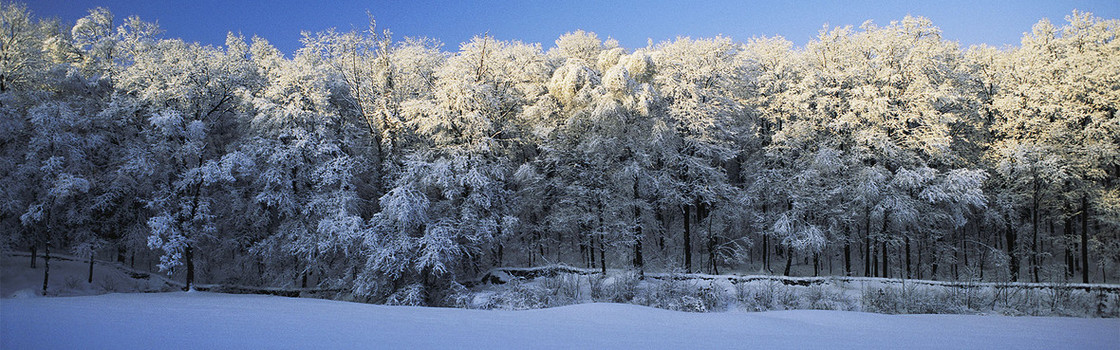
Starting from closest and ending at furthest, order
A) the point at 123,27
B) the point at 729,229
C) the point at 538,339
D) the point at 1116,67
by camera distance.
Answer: the point at 538,339 → the point at 1116,67 → the point at 123,27 → the point at 729,229

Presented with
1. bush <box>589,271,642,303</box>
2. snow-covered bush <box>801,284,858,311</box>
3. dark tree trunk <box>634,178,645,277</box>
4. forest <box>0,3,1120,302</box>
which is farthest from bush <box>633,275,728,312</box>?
Result: dark tree trunk <box>634,178,645,277</box>

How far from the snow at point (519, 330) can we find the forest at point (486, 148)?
10.2 m

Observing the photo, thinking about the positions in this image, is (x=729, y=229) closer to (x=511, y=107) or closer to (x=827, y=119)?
(x=827, y=119)

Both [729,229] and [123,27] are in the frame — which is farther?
[729,229]

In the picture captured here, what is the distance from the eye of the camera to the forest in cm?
1702

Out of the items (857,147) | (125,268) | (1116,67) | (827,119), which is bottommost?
(125,268)

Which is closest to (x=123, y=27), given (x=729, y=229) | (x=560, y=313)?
(x=560, y=313)

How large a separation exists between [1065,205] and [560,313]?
23826 millimetres

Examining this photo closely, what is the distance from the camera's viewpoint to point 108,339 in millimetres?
4180

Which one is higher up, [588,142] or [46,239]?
[588,142]

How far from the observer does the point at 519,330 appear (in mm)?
4949

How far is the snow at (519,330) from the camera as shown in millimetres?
4281

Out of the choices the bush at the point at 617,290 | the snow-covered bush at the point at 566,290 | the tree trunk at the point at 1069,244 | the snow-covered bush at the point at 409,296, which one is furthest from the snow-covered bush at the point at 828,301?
the tree trunk at the point at 1069,244

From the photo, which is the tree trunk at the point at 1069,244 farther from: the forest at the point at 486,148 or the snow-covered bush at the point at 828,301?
the snow-covered bush at the point at 828,301
